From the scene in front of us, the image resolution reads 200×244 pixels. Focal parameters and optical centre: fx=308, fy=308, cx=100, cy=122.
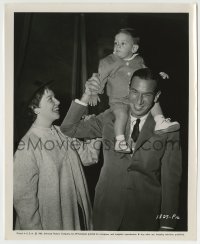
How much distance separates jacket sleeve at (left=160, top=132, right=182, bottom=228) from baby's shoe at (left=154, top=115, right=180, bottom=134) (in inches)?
0.6

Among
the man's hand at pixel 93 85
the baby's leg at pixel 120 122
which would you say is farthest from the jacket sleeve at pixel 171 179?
the man's hand at pixel 93 85

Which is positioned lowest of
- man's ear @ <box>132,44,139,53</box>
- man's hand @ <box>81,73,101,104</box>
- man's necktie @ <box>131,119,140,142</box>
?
man's necktie @ <box>131,119,140,142</box>

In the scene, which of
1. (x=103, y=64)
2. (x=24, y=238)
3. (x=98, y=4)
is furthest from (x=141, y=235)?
(x=98, y=4)

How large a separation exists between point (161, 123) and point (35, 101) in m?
0.32

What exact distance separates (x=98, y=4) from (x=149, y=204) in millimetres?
513

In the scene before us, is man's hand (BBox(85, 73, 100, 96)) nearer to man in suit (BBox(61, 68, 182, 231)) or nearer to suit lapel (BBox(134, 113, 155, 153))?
man in suit (BBox(61, 68, 182, 231))

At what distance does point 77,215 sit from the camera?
77 centimetres

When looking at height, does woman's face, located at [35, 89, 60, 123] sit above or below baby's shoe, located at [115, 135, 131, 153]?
above

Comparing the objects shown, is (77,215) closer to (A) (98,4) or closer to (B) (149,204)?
(B) (149,204)

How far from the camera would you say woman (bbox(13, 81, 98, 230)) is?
2.50 ft

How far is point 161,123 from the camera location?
762mm

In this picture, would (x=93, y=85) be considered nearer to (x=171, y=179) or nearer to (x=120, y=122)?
(x=120, y=122)

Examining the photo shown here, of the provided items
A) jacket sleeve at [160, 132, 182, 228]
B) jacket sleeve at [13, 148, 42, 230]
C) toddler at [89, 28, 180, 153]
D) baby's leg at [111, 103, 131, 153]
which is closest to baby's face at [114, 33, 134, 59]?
toddler at [89, 28, 180, 153]

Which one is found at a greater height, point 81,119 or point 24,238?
point 81,119
